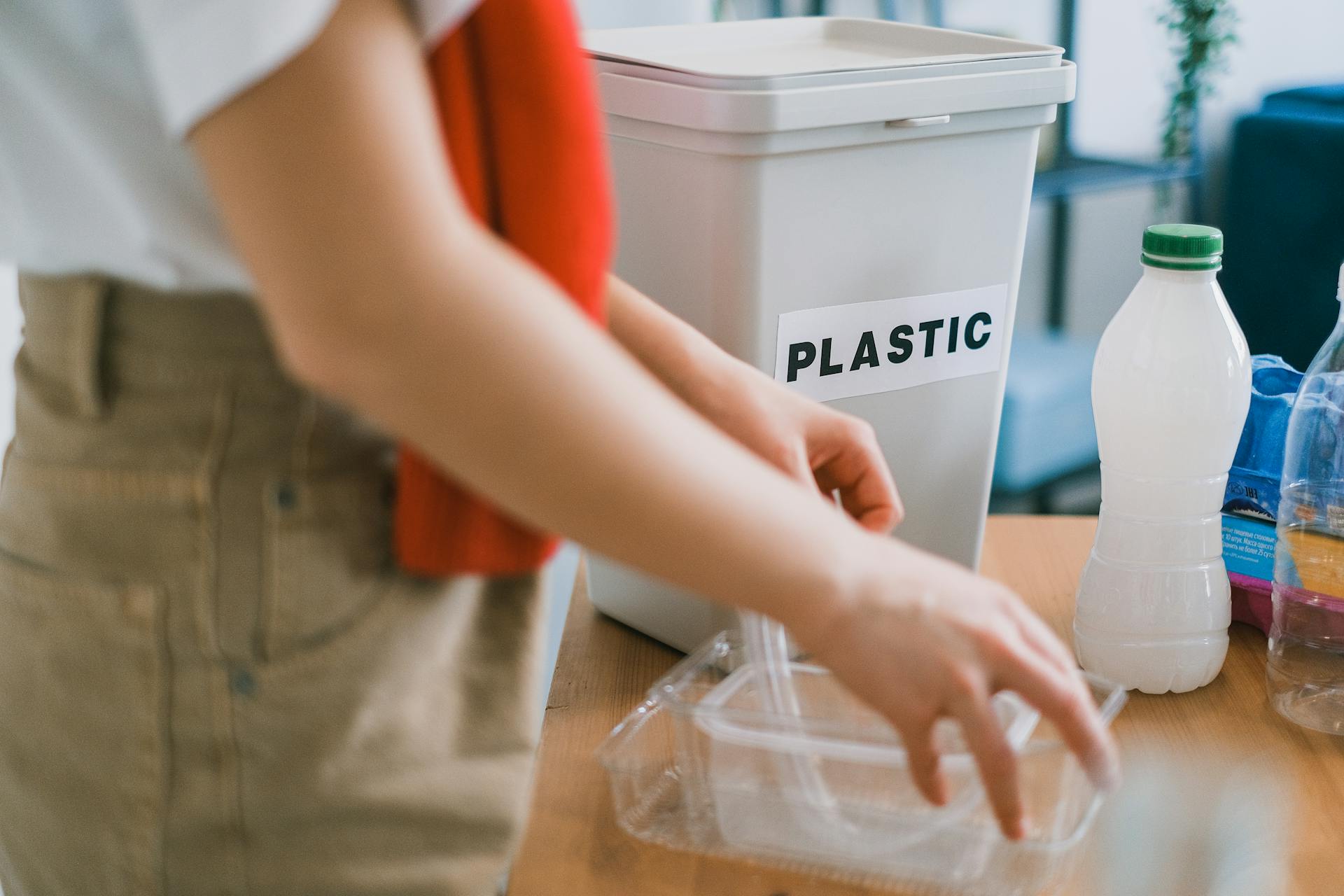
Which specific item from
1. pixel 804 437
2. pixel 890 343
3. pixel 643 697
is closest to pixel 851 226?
pixel 890 343

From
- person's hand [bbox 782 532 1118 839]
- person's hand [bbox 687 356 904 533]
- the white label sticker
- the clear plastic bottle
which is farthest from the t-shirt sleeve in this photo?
the clear plastic bottle

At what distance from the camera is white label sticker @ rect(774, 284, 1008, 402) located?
2.65ft

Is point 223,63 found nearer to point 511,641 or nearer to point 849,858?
point 511,641

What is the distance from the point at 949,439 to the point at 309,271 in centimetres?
65

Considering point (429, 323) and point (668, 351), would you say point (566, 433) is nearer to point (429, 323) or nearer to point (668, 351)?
point (429, 323)

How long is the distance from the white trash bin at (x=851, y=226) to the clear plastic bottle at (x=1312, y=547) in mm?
210

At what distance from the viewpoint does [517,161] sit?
0.43m

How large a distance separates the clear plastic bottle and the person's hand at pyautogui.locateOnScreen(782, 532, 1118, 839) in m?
0.47

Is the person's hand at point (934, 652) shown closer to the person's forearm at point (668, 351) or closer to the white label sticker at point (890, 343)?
the person's forearm at point (668, 351)

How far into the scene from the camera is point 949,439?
0.91 metres

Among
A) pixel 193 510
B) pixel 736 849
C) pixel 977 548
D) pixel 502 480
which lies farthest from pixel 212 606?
pixel 977 548

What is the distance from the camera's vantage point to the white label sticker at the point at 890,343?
31.9 inches

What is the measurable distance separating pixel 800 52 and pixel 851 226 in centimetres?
24

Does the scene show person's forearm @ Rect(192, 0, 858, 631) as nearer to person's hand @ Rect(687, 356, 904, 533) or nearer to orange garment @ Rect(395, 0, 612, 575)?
orange garment @ Rect(395, 0, 612, 575)
